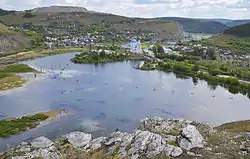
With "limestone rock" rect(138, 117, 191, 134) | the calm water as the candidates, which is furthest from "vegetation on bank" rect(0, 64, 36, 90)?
"limestone rock" rect(138, 117, 191, 134)

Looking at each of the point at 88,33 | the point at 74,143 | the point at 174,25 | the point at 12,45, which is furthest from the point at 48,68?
the point at 174,25

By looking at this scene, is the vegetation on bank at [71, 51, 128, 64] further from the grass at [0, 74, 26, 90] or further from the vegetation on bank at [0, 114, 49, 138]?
the vegetation on bank at [0, 114, 49, 138]

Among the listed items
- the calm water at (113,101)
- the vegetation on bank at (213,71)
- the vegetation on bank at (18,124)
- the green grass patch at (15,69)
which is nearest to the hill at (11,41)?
the green grass patch at (15,69)

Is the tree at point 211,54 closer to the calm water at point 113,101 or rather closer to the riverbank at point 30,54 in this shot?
the calm water at point 113,101

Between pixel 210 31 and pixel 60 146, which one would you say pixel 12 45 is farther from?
pixel 210 31

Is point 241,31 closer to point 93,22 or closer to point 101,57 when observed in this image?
point 101,57

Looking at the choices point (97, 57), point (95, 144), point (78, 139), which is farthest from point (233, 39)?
point (95, 144)
